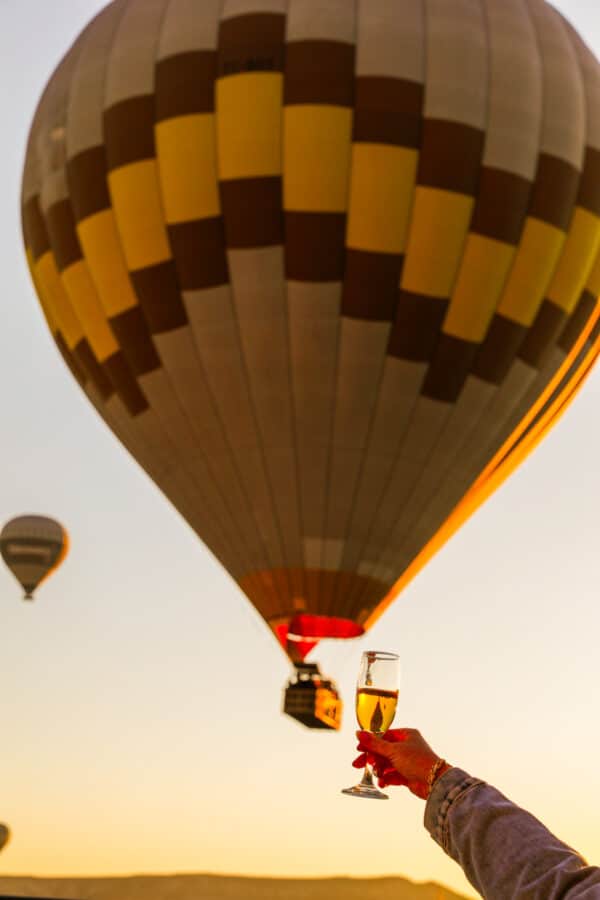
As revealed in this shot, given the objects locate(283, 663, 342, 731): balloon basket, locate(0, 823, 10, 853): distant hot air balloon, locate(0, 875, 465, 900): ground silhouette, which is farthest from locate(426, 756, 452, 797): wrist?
locate(0, 875, 465, 900): ground silhouette

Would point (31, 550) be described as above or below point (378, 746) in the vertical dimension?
above

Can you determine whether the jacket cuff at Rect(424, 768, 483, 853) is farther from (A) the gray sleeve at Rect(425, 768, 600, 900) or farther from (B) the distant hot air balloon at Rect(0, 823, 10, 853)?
(B) the distant hot air balloon at Rect(0, 823, 10, 853)

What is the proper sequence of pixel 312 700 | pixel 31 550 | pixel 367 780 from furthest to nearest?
1. pixel 31 550
2. pixel 312 700
3. pixel 367 780

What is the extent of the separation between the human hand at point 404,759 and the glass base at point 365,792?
117 centimetres

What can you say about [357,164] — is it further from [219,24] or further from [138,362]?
[138,362]

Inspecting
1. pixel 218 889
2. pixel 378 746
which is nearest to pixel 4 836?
pixel 378 746

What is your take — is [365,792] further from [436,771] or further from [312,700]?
[312,700]

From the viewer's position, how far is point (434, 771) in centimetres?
128

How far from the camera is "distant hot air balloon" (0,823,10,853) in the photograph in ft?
91.5

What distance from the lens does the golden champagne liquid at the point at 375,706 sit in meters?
2.42

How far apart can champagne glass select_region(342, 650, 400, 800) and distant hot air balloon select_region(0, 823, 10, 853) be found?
1078 inches

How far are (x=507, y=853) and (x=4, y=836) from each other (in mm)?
28960

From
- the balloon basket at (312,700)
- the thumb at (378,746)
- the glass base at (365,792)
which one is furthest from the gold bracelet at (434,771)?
the balloon basket at (312,700)

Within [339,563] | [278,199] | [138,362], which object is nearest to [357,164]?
[278,199]
